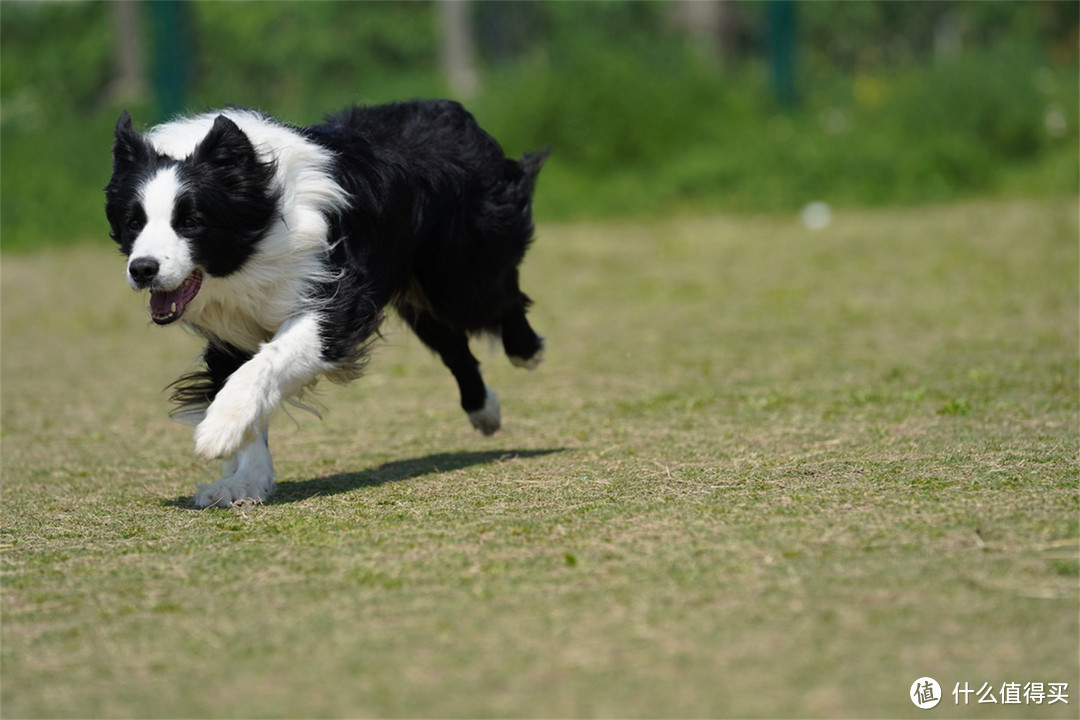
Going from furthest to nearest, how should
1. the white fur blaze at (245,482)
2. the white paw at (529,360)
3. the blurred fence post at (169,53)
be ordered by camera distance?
the blurred fence post at (169,53), the white paw at (529,360), the white fur blaze at (245,482)

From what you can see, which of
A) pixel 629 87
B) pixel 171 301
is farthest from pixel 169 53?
pixel 171 301

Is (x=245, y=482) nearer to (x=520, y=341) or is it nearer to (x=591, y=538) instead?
(x=591, y=538)

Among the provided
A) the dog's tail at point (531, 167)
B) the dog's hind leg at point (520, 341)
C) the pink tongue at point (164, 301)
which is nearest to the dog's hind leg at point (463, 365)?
the dog's hind leg at point (520, 341)

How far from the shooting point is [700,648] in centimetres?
314

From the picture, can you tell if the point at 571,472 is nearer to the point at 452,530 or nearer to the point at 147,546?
the point at 452,530

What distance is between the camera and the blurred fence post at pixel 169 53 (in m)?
15.8

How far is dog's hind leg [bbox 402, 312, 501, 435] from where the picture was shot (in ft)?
20.2

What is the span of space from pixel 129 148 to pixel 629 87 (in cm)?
1133

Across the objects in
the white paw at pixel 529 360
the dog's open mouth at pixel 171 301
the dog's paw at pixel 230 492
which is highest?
the dog's open mouth at pixel 171 301

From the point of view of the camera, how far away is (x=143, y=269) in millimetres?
4609

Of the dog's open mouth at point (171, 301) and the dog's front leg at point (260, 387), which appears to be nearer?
the dog's front leg at point (260, 387)

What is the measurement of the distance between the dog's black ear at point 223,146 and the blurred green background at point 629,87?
9.55m

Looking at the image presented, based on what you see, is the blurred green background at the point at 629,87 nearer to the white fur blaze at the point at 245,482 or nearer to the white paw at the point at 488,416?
the white paw at the point at 488,416

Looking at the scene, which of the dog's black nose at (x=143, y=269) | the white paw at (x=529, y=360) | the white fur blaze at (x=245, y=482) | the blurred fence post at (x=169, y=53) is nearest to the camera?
the dog's black nose at (x=143, y=269)
